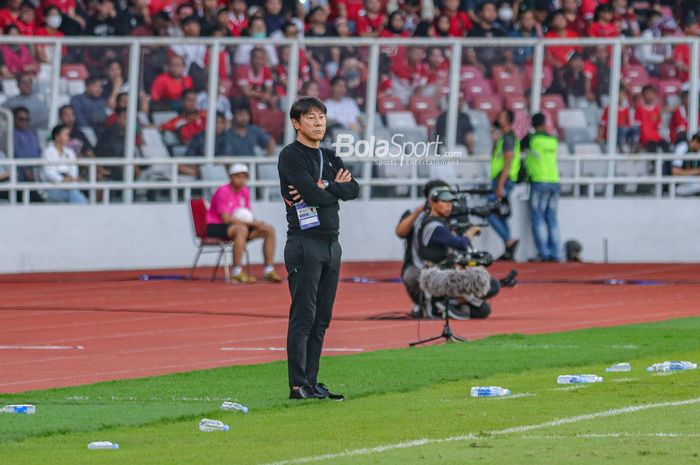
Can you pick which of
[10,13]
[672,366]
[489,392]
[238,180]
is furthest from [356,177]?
[489,392]

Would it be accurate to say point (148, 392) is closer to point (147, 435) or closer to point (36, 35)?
point (147, 435)

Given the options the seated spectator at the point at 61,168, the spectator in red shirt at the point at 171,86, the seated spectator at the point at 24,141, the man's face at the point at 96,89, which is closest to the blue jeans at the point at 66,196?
the seated spectator at the point at 61,168

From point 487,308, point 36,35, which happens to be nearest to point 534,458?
point 487,308

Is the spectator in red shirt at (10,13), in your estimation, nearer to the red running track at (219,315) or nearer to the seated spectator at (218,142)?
the seated spectator at (218,142)

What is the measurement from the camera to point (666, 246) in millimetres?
29375

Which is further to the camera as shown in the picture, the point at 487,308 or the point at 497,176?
the point at 497,176

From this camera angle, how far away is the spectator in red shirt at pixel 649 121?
29.7 meters

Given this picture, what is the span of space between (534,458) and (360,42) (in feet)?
65.6

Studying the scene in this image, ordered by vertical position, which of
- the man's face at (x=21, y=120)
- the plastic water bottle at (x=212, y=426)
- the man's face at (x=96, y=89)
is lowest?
the plastic water bottle at (x=212, y=426)

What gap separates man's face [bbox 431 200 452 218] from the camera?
1872cm

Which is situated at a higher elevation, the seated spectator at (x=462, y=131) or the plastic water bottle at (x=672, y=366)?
the seated spectator at (x=462, y=131)

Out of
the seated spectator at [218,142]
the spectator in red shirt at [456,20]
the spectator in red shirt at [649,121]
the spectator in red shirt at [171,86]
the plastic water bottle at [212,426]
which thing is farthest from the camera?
the spectator in red shirt at [456,20]

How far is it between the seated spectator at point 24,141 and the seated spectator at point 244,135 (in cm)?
294

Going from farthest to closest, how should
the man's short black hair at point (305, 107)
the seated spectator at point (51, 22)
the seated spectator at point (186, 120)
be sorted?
the seated spectator at point (51, 22) → the seated spectator at point (186, 120) → the man's short black hair at point (305, 107)
